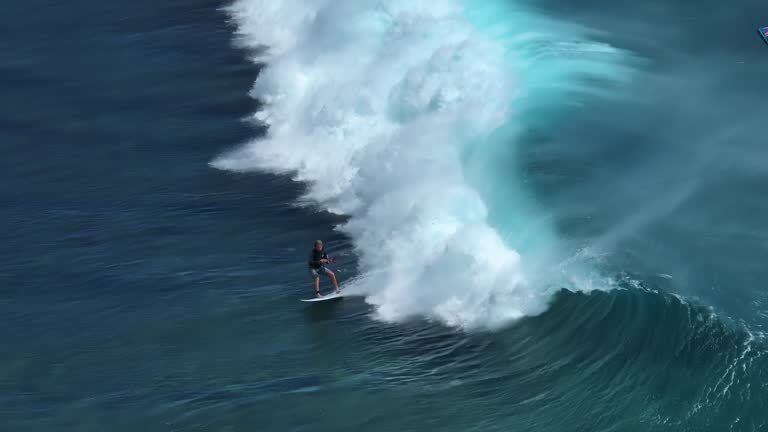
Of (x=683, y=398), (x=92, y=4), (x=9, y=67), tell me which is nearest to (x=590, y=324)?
(x=683, y=398)

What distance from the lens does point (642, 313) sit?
64.7ft

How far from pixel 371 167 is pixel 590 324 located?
29.1 feet

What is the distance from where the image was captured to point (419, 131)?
90.3 ft

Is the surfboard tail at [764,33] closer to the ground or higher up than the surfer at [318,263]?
higher up

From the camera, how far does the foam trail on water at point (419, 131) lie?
22.2 metres

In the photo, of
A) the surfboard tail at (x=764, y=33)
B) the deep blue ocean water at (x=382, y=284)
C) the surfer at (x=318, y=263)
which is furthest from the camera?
the surfboard tail at (x=764, y=33)

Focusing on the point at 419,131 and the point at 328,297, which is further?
the point at 419,131

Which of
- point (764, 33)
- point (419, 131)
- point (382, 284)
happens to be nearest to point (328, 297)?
point (382, 284)

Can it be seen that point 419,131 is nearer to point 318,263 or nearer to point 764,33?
point 318,263

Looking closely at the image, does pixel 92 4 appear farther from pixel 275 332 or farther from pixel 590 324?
pixel 590 324

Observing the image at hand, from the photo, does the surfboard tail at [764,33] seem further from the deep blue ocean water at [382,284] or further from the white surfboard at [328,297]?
the white surfboard at [328,297]

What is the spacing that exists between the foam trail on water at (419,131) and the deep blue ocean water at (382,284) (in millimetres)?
461

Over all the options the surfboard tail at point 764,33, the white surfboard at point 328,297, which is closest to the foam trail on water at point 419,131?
the white surfboard at point 328,297

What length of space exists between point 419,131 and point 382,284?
5.74 m
